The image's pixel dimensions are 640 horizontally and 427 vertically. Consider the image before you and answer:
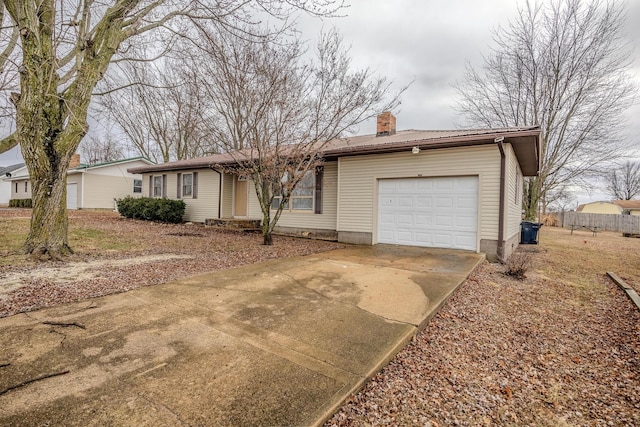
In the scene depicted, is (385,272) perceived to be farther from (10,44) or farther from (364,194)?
(10,44)

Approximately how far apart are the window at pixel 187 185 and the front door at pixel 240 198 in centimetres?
259

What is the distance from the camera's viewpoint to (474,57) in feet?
57.6

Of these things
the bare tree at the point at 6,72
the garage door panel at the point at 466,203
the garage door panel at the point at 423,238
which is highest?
the bare tree at the point at 6,72

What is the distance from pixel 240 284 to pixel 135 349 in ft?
6.73

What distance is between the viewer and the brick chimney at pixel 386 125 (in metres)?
11.4

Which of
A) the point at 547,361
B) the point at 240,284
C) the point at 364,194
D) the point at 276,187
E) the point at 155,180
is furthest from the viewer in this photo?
the point at 155,180

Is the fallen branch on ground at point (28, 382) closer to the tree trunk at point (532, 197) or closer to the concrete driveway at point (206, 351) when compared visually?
the concrete driveway at point (206, 351)

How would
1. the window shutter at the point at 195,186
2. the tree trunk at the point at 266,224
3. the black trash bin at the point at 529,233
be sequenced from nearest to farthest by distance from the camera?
the tree trunk at the point at 266,224 → the black trash bin at the point at 529,233 → the window shutter at the point at 195,186

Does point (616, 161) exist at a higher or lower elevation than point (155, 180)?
higher

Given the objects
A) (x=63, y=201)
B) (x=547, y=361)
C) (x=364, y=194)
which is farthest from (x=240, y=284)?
(x=364, y=194)

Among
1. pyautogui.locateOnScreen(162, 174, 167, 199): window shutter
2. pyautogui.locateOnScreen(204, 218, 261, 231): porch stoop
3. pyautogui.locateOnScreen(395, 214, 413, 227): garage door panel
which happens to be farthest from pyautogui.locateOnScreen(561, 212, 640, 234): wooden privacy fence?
pyautogui.locateOnScreen(162, 174, 167, 199): window shutter

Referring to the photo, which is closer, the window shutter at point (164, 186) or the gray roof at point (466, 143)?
the gray roof at point (466, 143)

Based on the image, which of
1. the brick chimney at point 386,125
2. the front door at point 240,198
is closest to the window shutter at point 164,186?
the front door at point 240,198

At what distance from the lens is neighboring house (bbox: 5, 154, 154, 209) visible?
2025 centimetres
